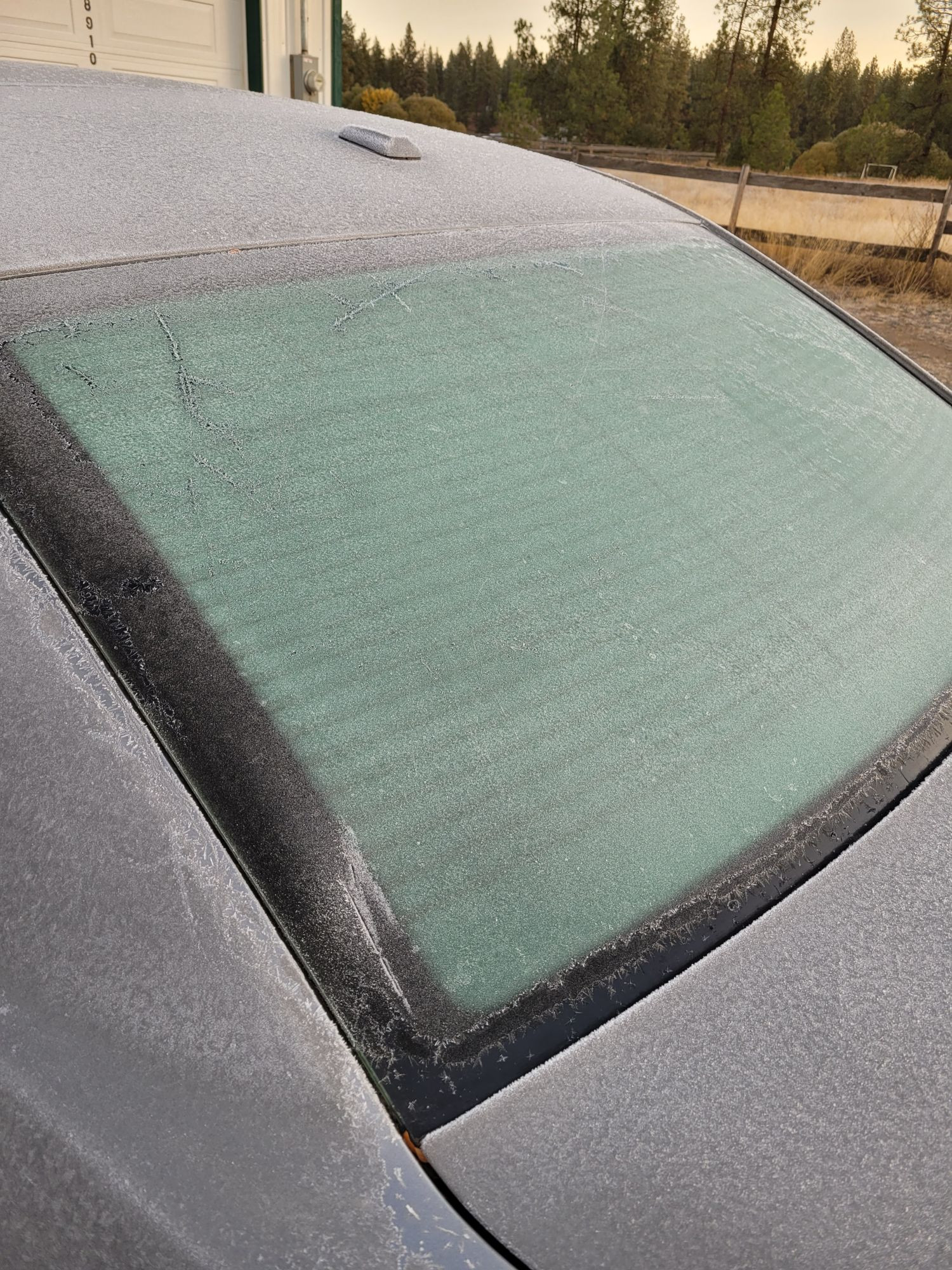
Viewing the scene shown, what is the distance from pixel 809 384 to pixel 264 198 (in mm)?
818

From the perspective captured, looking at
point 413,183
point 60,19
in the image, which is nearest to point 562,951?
point 413,183

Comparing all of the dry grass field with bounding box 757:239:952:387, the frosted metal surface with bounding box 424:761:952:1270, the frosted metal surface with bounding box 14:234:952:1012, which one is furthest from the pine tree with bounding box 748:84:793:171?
the frosted metal surface with bounding box 424:761:952:1270

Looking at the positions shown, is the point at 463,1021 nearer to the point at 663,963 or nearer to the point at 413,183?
the point at 663,963

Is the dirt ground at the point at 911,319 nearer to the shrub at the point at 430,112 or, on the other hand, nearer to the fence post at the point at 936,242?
the fence post at the point at 936,242

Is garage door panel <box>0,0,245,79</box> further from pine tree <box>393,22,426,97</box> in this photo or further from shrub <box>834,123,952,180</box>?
pine tree <box>393,22,426,97</box>

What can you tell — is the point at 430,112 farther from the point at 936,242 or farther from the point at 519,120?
the point at 936,242

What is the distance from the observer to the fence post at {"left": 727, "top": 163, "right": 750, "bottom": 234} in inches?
442

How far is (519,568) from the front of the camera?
921 mm

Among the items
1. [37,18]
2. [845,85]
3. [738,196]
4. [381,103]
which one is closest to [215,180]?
[37,18]

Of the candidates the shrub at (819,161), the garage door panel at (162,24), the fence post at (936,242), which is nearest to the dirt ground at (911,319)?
the fence post at (936,242)

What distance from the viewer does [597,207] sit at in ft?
5.03

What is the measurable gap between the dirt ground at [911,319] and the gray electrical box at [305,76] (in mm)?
4466

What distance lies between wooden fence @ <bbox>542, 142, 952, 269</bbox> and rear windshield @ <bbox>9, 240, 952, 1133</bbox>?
386 inches

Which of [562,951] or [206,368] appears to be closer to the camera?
[562,951]
